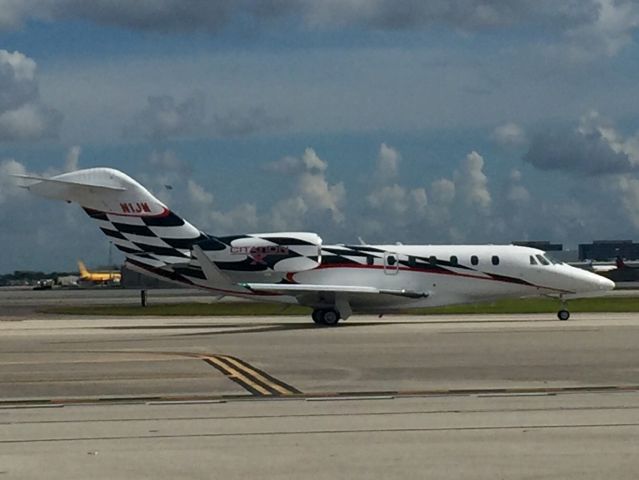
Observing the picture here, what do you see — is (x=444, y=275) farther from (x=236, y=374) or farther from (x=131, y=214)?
(x=236, y=374)

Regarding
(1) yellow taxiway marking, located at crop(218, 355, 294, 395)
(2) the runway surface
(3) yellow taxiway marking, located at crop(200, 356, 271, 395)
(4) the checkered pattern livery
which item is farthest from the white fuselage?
(3) yellow taxiway marking, located at crop(200, 356, 271, 395)

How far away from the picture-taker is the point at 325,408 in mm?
15656

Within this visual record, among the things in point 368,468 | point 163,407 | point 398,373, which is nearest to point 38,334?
point 398,373

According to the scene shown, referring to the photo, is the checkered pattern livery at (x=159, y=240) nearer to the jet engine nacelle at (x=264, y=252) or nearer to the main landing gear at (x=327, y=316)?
the jet engine nacelle at (x=264, y=252)

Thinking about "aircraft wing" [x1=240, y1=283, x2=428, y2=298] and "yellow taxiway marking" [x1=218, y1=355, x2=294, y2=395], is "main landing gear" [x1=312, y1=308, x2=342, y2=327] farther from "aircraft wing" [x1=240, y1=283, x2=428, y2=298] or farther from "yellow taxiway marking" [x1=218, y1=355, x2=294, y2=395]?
"yellow taxiway marking" [x1=218, y1=355, x2=294, y2=395]

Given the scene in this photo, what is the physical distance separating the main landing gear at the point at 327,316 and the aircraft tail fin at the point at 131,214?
5.31m

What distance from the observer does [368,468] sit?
35.7 ft

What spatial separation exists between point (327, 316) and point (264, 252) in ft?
11.2

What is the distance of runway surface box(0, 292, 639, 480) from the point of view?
11.2 metres

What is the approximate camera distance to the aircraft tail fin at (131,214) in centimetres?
4138

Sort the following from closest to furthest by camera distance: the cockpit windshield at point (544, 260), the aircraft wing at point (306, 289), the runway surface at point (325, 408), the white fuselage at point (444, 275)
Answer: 1. the runway surface at point (325, 408)
2. the aircraft wing at point (306, 289)
3. the white fuselage at point (444, 275)
4. the cockpit windshield at point (544, 260)

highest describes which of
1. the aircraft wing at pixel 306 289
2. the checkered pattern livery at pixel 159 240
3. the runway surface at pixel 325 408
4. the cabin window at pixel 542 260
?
the checkered pattern livery at pixel 159 240

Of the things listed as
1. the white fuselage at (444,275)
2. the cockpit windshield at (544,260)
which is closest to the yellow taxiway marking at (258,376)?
the white fuselage at (444,275)

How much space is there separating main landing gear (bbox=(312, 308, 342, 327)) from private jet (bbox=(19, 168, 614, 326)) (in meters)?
0.04
